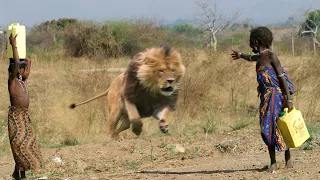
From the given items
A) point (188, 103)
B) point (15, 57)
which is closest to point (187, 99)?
point (188, 103)

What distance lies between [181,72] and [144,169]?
154cm

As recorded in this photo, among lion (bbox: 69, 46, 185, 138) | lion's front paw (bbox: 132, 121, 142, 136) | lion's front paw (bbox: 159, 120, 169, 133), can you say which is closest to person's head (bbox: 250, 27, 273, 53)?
lion (bbox: 69, 46, 185, 138)

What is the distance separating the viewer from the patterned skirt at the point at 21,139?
→ 6277mm

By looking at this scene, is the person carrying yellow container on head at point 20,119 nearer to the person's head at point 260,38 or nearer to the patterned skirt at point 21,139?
the patterned skirt at point 21,139

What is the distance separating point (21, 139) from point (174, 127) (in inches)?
224

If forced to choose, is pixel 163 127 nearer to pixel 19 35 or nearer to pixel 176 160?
pixel 176 160

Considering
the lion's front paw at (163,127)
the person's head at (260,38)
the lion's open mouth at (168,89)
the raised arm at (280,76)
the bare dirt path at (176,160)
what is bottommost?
the bare dirt path at (176,160)

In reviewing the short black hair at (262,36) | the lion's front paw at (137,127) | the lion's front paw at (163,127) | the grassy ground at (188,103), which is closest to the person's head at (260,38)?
the short black hair at (262,36)

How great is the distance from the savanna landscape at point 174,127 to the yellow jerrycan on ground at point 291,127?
34cm

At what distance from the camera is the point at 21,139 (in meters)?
Result: 6.30

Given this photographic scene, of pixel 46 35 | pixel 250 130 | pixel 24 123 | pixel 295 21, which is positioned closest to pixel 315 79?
pixel 250 130

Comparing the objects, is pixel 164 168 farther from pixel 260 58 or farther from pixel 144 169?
pixel 260 58

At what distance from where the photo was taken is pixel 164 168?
7605 millimetres

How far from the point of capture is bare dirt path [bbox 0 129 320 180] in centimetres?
669
